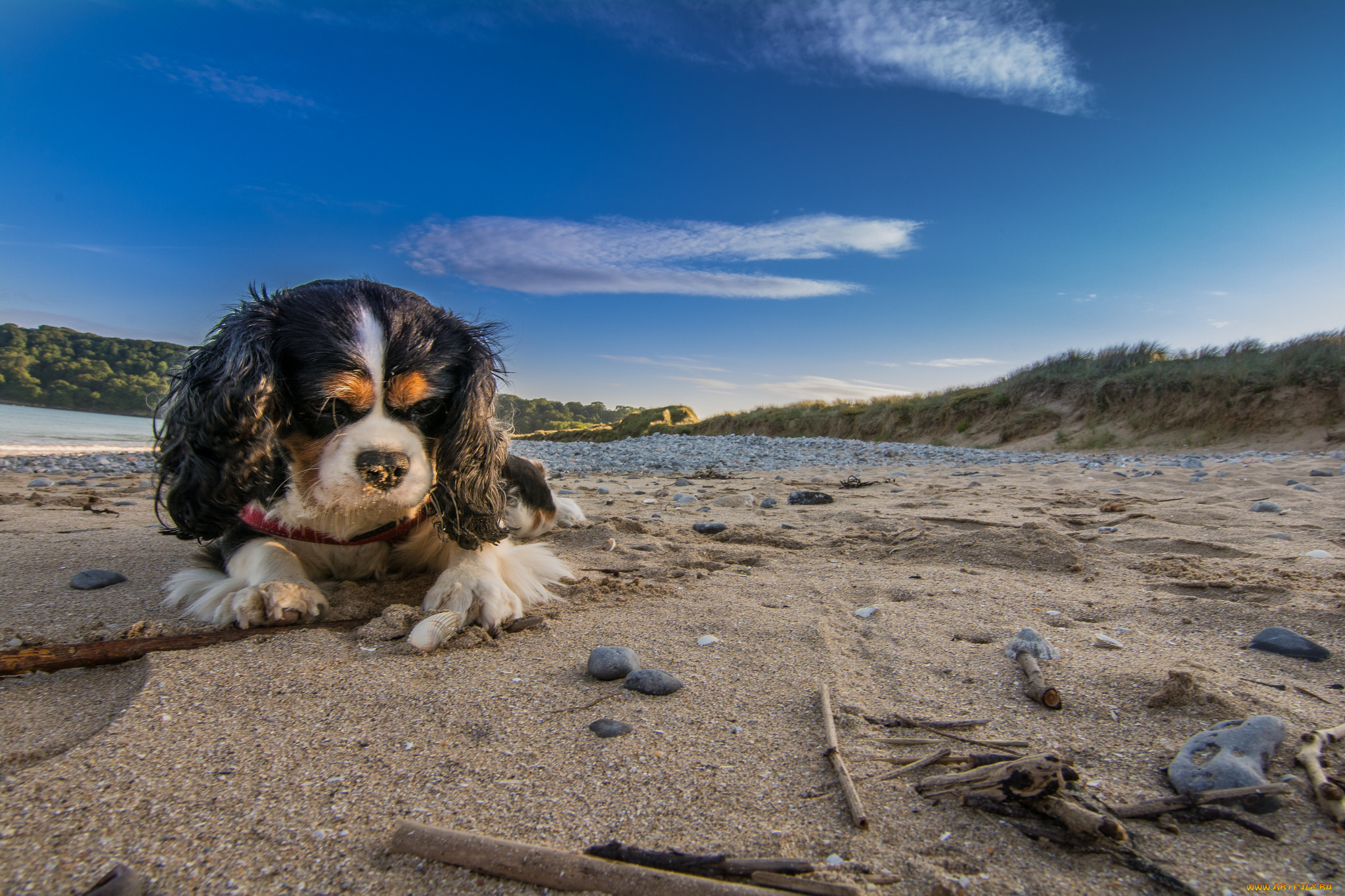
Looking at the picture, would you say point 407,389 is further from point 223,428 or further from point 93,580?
point 93,580

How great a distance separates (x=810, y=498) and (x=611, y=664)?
4095 mm

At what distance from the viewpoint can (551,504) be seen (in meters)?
4.66

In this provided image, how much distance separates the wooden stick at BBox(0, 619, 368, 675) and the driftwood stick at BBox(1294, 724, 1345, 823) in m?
2.81

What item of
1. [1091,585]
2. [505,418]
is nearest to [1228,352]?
[1091,585]

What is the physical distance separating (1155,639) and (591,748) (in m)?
1.91

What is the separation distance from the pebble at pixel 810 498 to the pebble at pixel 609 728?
14.1 ft

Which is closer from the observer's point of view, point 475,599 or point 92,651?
point 92,651

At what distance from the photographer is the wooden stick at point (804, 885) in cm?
101

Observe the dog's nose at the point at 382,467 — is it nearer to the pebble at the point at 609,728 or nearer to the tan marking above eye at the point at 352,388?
the tan marking above eye at the point at 352,388

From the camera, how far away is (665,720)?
164 cm

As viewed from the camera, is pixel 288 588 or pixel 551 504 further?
pixel 551 504

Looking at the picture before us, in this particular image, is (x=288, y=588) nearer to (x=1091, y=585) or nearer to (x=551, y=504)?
(x=551, y=504)

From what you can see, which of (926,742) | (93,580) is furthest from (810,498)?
(93,580)

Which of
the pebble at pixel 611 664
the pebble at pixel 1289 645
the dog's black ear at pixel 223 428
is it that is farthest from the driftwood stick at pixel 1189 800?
the dog's black ear at pixel 223 428
